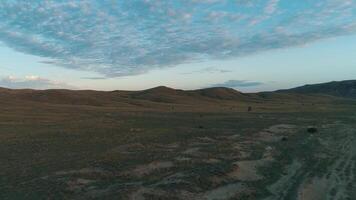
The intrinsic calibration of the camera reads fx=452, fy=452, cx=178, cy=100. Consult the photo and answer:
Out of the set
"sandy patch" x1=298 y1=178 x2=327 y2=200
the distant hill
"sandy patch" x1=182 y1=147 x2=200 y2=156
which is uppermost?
the distant hill

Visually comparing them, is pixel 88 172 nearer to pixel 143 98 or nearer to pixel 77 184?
pixel 77 184

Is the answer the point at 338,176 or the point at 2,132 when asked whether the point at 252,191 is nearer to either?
the point at 338,176

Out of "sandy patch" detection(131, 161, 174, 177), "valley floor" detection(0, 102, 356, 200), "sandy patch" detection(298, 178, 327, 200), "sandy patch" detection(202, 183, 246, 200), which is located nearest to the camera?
"sandy patch" detection(202, 183, 246, 200)

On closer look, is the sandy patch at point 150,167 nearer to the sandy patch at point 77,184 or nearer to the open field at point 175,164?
the open field at point 175,164

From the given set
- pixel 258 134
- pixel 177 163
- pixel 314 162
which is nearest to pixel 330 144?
pixel 258 134

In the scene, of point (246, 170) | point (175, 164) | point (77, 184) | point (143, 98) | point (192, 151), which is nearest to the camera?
point (77, 184)

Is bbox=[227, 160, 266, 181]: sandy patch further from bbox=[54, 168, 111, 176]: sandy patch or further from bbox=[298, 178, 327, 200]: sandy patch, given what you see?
bbox=[54, 168, 111, 176]: sandy patch

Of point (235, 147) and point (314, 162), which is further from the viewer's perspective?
point (235, 147)

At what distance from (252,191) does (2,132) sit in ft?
105


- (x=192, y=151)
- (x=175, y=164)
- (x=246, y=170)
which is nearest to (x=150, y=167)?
(x=175, y=164)

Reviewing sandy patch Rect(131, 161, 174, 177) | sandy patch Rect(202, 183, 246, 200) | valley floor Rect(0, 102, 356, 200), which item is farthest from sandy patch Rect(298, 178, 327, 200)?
sandy patch Rect(131, 161, 174, 177)

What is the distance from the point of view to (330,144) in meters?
38.5

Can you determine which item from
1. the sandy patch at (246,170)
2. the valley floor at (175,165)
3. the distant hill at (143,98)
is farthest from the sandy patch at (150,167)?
the distant hill at (143,98)

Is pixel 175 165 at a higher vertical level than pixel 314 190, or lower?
higher
